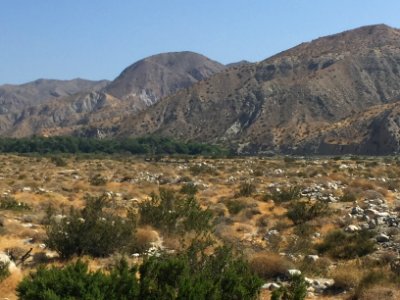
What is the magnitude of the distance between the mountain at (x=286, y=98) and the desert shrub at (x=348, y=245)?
10140cm

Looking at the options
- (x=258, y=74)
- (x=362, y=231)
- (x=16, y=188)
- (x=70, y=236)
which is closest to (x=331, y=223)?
(x=362, y=231)

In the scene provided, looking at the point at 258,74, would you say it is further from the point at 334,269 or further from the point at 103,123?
the point at 334,269

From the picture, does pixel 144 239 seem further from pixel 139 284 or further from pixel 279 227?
pixel 139 284

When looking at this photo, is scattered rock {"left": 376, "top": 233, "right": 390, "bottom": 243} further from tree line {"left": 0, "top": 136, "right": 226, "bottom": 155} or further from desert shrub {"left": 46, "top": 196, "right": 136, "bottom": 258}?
tree line {"left": 0, "top": 136, "right": 226, "bottom": 155}

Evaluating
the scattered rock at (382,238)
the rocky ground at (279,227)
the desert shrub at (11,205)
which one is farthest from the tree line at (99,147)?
the scattered rock at (382,238)

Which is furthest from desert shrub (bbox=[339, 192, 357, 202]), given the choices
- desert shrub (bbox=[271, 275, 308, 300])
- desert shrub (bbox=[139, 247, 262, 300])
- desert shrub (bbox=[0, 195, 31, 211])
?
desert shrub (bbox=[139, 247, 262, 300])

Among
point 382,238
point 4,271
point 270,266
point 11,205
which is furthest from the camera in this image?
point 11,205

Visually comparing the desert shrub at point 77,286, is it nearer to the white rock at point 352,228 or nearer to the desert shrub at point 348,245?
the desert shrub at point 348,245

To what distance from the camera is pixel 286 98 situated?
476 ft

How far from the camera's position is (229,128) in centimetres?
14750

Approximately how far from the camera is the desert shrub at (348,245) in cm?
1348

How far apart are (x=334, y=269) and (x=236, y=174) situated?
27843 millimetres

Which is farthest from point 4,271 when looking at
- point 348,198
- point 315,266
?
point 348,198

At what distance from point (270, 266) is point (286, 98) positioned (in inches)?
5361
